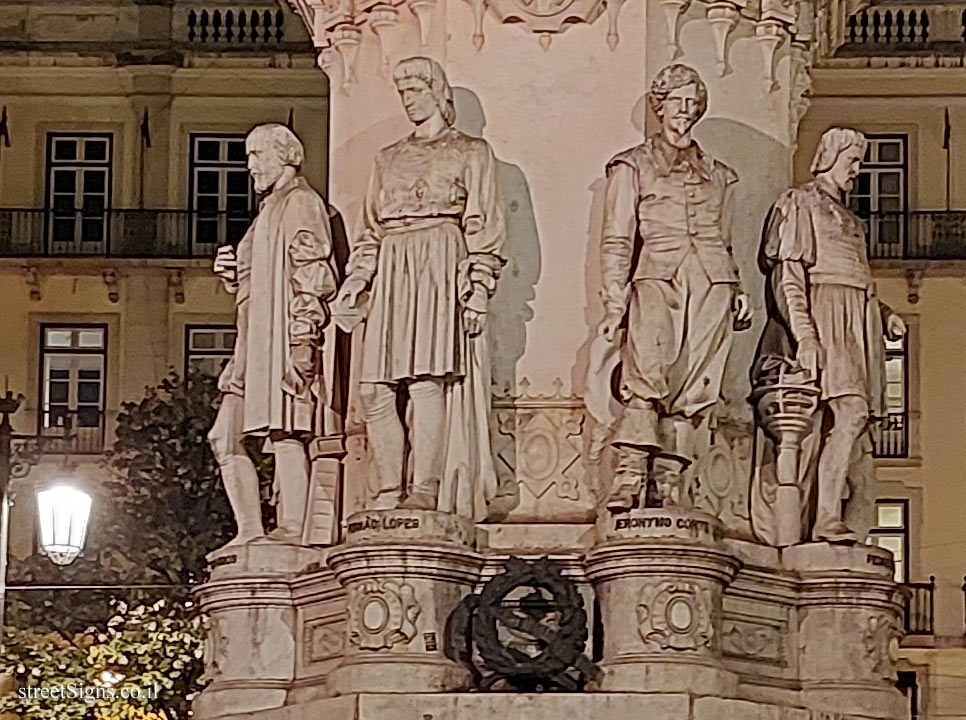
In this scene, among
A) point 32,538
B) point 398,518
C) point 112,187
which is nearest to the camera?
point 398,518

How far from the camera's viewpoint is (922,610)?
183 ft

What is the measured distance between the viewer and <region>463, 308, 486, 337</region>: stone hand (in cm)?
2141

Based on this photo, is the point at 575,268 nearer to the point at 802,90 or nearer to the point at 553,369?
the point at 553,369

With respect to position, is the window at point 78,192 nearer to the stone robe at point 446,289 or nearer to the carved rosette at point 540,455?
the carved rosette at point 540,455

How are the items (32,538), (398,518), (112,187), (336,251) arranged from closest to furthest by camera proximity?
(398,518) → (336,251) → (32,538) → (112,187)

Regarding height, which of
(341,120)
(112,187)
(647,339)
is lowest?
(647,339)

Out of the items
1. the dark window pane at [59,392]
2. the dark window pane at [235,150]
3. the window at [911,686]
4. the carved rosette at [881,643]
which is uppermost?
the dark window pane at [235,150]

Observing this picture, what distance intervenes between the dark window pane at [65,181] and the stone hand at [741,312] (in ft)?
124

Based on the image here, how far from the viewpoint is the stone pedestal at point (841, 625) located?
71.0 feet

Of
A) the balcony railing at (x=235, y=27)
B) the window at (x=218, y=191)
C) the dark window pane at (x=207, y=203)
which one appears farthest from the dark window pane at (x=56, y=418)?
the balcony railing at (x=235, y=27)

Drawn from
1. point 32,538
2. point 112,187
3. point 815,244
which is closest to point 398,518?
point 815,244

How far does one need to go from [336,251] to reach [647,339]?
7.57ft

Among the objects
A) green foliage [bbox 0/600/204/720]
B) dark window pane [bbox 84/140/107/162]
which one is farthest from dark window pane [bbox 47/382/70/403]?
green foliage [bbox 0/600/204/720]

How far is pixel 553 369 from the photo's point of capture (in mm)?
21984
